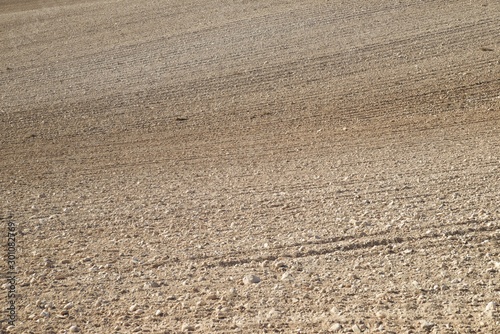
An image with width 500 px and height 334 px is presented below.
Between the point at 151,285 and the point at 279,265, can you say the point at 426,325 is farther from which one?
the point at 151,285

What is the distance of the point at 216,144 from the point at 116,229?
3.87 metres

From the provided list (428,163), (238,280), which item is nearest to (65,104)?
(428,163)

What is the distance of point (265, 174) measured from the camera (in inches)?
354

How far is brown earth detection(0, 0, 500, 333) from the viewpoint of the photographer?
211 inches

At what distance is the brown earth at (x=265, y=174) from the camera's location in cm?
536

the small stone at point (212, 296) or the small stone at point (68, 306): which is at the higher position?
the small stone at point (68, 306)

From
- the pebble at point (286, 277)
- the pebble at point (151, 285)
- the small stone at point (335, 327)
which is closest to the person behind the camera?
the small stone at point (335, 327)

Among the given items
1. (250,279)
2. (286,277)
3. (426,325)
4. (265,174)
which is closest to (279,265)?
(286,277)

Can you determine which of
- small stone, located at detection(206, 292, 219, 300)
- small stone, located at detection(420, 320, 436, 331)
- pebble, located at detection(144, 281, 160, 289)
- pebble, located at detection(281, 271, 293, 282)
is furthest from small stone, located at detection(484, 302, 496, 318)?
pebble, located at detection(144, 281, 160, 289)

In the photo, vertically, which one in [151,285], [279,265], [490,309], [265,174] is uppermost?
[490,309]

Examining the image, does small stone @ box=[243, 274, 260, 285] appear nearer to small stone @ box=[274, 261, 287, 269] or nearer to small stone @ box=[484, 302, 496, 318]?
small stone @ box=[274, 261, 287, 269]

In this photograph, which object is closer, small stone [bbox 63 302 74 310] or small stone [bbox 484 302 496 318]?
small stone [bbox 484 302 496 318]

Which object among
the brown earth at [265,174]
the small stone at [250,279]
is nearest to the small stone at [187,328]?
the brown earth at [265,174]

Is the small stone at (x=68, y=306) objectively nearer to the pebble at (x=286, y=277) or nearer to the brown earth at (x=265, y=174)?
the brown earth at (x=265, y=174)
